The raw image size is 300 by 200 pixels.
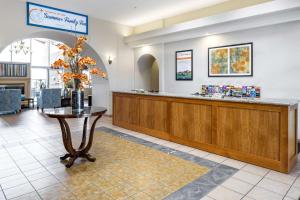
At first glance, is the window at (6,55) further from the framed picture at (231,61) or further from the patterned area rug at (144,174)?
the framed picture at (231,61)

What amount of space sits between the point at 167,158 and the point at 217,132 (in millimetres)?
997

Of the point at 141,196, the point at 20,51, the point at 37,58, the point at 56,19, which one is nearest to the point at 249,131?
the point at 141,196

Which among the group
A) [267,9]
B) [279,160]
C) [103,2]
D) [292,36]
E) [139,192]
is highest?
[103,2]

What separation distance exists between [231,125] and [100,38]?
213 inches

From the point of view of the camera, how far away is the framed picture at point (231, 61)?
16.9 ft

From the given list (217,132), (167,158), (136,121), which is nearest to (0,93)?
(136,121)

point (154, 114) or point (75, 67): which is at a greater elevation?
point (75, 67)

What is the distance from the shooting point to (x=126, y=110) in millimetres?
5742

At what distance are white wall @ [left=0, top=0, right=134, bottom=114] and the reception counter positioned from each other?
9.62ft

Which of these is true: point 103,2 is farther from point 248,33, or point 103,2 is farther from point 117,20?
point 248,33

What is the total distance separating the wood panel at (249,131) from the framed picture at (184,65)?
289 cm

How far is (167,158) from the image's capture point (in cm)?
370

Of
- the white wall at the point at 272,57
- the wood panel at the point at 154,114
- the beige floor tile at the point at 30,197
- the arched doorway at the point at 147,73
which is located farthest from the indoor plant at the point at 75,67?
the arched doorway at the point at 147,73

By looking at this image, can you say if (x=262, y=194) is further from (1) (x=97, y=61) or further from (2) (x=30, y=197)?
(1) (x=97, y=61)
